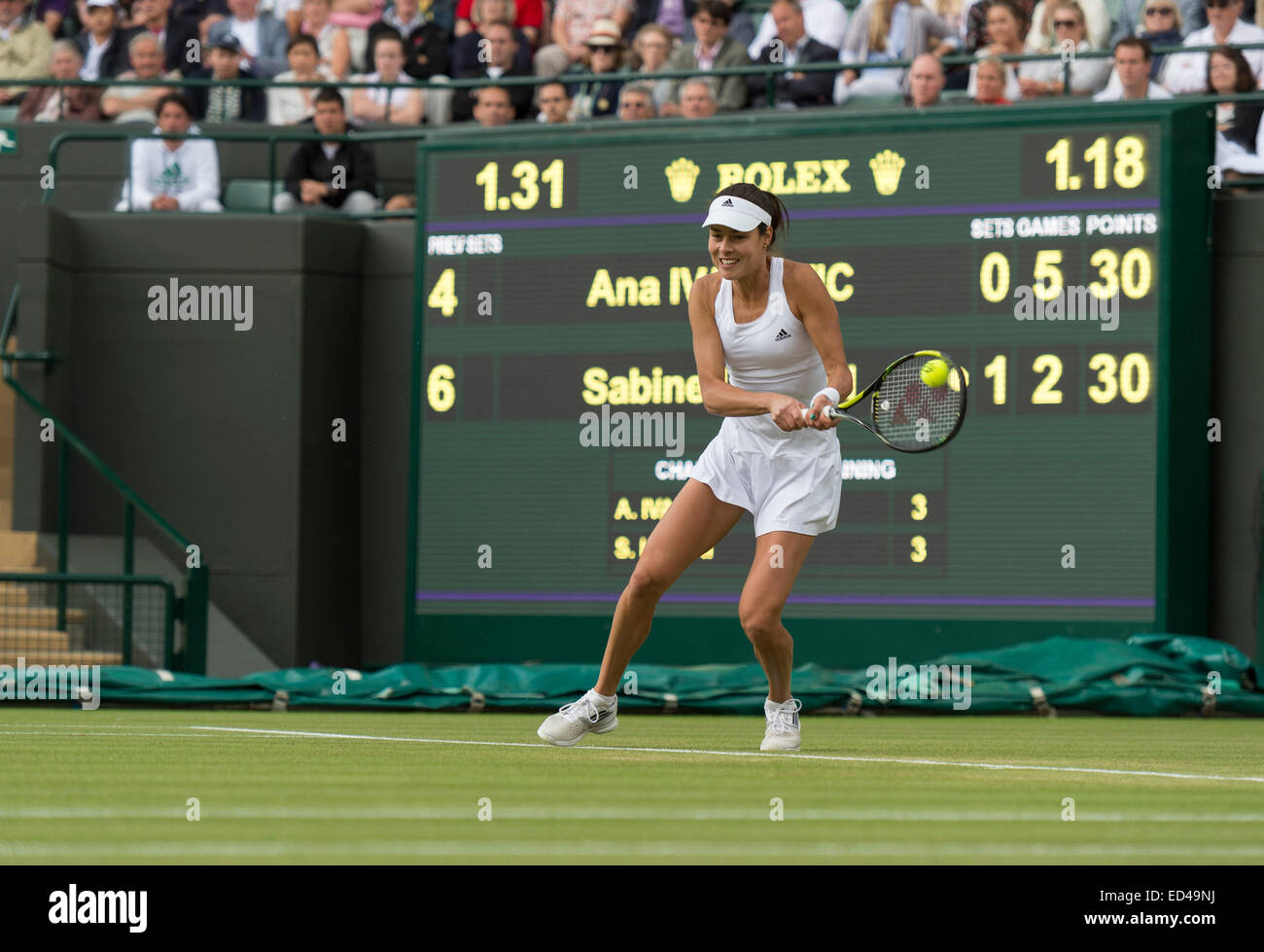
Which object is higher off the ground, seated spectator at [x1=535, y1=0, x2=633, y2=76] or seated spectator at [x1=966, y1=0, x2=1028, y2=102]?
seated spectator at [x1=535, y1=0, x2=633, y2=76]

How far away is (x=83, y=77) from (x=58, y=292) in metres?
3.09

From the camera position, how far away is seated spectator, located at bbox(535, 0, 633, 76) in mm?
14430

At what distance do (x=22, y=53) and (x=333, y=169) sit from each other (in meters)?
3.26

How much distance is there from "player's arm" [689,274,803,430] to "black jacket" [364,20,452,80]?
8.46 m

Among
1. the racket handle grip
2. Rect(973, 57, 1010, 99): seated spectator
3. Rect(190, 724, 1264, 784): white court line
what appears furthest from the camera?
Rect(973, 57, 1010, 99): seated spectator

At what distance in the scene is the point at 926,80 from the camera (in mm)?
12195

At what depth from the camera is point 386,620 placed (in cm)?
1356

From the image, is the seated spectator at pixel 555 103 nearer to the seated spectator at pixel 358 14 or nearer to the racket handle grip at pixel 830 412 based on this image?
the seated spectator at pixel 358 14

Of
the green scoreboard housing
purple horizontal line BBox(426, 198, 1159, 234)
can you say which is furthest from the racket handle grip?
purple horizontal line BBox(426, 198, 1159, 234)

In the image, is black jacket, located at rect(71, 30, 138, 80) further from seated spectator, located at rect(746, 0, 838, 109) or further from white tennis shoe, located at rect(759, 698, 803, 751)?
white tennis shoe, located at rect(759, 698, 803, 751)

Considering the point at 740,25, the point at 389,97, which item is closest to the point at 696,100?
the point at 740,25

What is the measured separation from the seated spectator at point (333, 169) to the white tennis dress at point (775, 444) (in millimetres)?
7525

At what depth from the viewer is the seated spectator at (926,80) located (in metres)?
12.2

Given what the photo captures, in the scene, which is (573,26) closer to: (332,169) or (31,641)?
(332,169)
